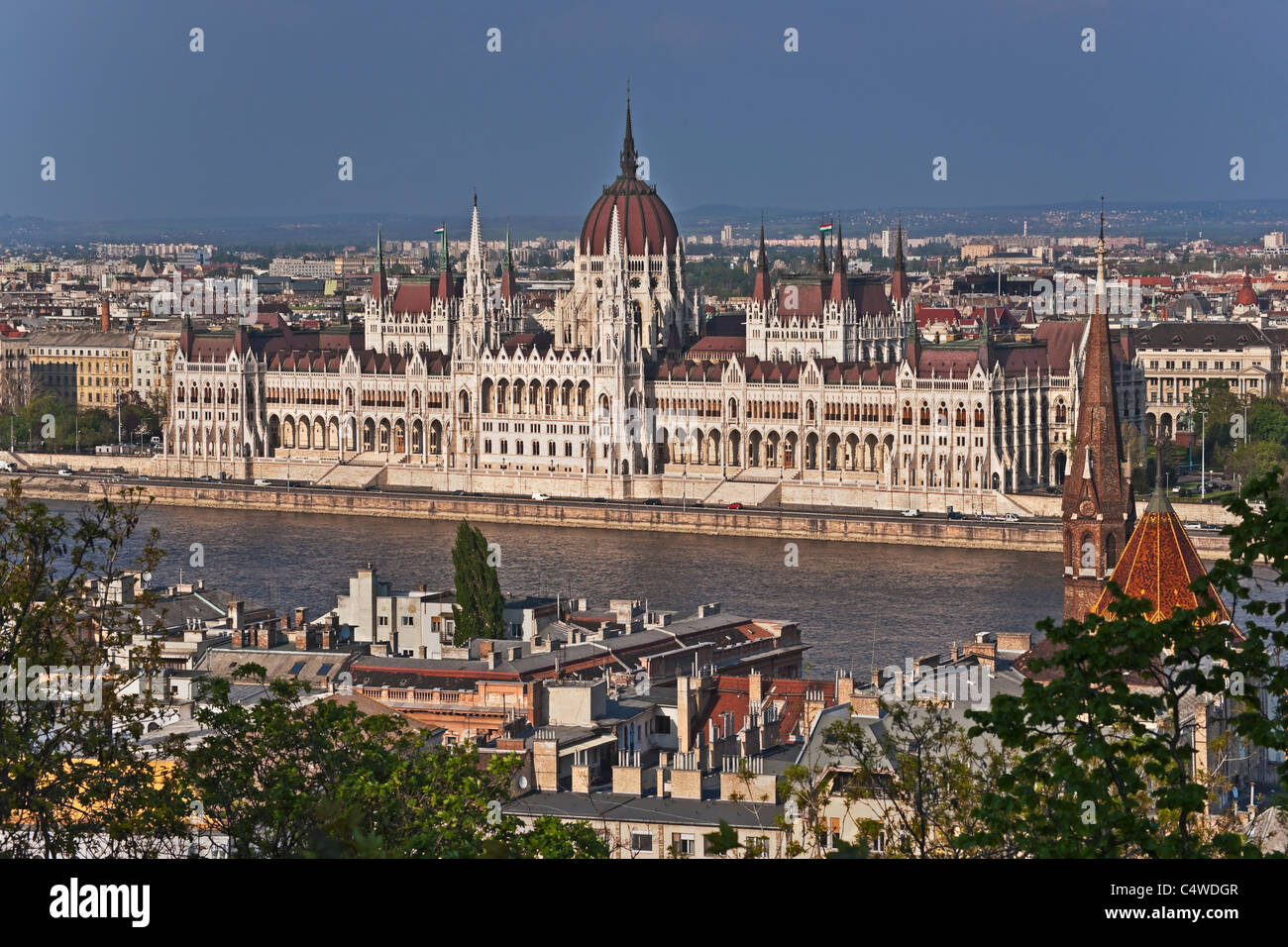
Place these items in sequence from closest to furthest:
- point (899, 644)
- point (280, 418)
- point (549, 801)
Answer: point (549, 801)
point (899, 644)
point (280, 418)

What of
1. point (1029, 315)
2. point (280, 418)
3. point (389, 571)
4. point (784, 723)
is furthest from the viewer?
point (1029, 315)

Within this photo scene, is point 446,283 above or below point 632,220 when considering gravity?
below

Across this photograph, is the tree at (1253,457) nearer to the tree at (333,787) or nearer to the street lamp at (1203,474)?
the street lamp at (1203,474)

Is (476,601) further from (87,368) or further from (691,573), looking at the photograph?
(87,368)

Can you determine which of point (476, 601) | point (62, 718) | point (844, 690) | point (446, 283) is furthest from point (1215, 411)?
point (62, 718)

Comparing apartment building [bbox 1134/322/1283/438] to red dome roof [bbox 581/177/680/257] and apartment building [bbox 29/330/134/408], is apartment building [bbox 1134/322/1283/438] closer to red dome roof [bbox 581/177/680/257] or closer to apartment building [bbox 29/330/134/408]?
red dome roof [bbox 581/177/680/257]

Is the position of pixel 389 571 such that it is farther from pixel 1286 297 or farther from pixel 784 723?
pixel 1286 297
